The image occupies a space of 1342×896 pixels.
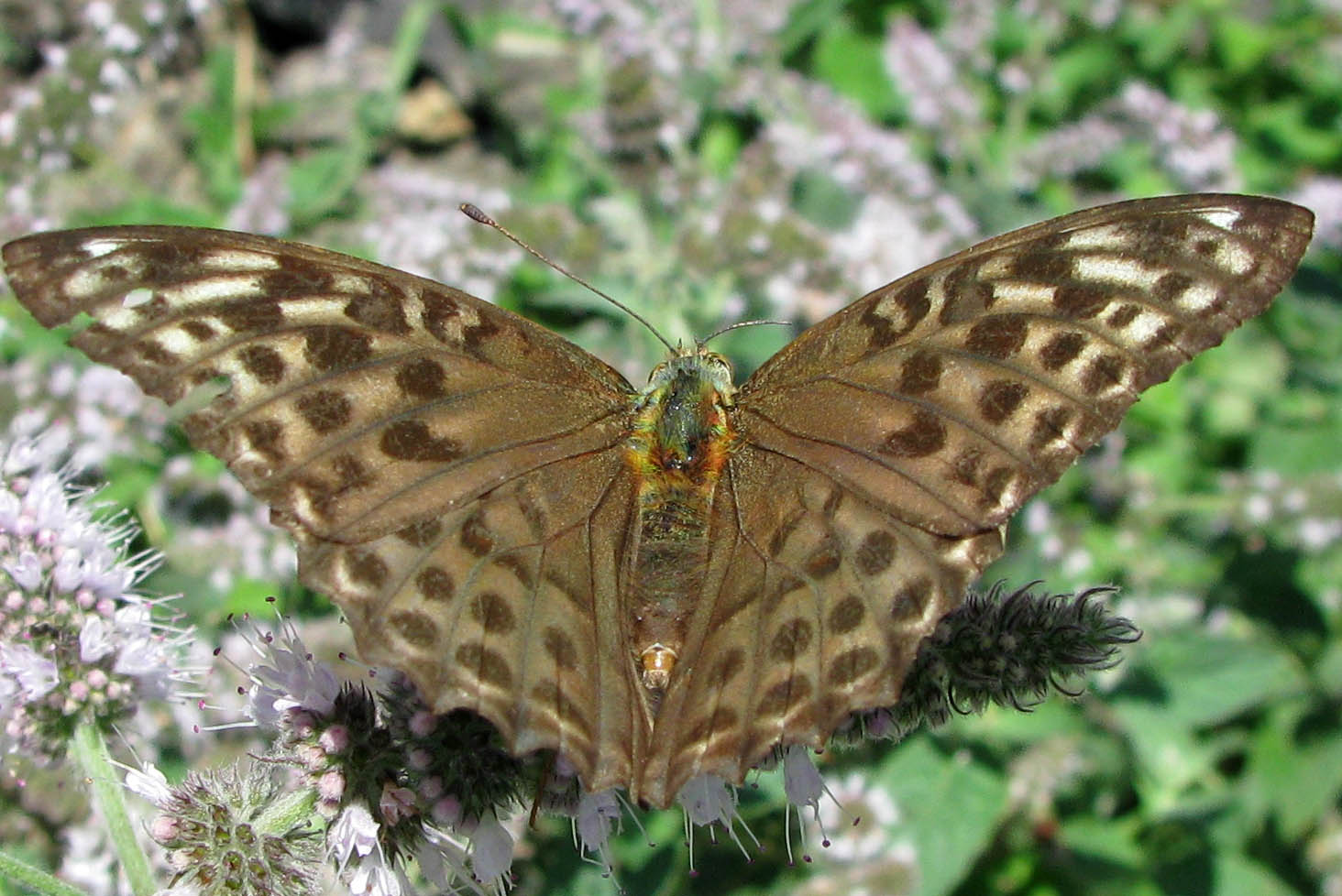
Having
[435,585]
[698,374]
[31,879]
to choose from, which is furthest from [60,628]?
[698,374]

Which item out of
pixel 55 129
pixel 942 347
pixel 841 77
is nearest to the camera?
pixel 942 347

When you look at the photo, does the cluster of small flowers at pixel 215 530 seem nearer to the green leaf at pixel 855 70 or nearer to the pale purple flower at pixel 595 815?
the pale purple flower at pixel 595 815

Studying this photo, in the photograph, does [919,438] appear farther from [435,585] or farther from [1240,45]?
[1240,45]

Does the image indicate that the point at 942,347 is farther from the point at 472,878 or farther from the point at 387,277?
the point at 472,878

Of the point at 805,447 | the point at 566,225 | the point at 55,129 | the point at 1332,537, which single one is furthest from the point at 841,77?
the point at 805,447

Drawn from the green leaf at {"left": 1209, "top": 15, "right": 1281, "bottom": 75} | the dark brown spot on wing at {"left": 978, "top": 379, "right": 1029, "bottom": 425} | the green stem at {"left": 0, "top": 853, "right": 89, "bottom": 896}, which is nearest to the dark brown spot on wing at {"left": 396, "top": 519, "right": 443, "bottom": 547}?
the green stem at {"left": 0, "top": 853, "right": 89, "bottom": 896}

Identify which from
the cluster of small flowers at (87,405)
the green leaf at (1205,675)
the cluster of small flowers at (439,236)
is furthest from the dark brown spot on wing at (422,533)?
the green leaf at (1205,675)

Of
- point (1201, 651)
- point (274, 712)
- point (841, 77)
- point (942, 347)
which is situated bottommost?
point (274, 712)

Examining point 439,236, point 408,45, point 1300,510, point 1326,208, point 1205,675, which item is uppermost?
point 408,45

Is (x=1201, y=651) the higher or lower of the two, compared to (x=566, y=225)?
lower
